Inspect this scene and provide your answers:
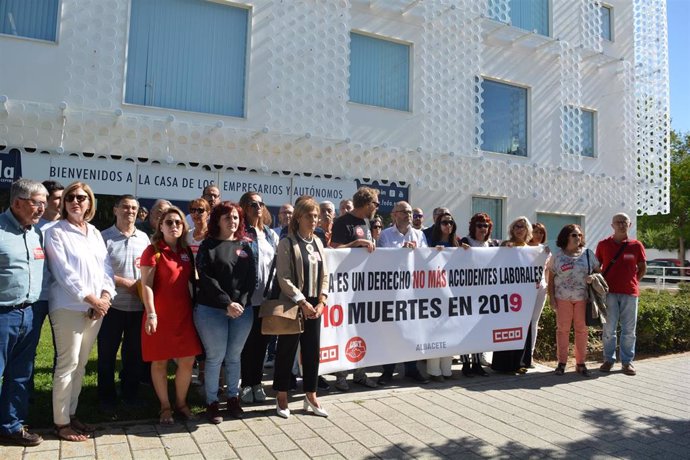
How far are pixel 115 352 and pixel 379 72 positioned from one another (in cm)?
975

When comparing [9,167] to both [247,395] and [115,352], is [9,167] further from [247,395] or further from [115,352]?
[247,395]

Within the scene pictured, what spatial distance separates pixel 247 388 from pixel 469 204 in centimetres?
997

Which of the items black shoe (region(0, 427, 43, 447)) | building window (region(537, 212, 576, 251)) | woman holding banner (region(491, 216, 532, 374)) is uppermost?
building window (region(537, 212, 576, 251))

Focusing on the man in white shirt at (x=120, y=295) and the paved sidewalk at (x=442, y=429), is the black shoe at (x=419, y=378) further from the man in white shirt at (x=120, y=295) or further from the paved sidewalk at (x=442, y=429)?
the man in white shirt at (x=120, y=295)

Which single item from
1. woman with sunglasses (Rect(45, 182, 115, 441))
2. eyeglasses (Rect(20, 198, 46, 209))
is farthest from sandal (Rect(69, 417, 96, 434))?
eyeglasses (Rect(20, 198, 46, 209))

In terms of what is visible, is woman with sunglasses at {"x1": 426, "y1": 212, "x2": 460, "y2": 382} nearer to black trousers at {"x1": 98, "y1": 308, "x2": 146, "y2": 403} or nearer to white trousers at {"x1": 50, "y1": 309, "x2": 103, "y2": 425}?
black trousers at {"x1": 98, "y1": 308, "x2": 146, "y2": 403}

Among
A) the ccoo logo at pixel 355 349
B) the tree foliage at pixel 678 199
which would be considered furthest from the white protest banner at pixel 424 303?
the tree foliage at pixel 678 199

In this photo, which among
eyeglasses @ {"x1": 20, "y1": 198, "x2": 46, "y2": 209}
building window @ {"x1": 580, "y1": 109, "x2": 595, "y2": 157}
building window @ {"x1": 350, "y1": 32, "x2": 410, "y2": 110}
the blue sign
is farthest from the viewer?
building window @ {"x1": 580, "y1": 109, "x2": 595, "y2": 157}

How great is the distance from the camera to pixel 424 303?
6.14 meters

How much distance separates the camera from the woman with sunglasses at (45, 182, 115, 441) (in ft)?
13.1

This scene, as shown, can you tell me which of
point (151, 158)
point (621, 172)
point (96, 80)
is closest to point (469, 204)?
point (621, 172)

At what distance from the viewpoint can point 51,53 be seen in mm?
9375

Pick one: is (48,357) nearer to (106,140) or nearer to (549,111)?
(106,140)

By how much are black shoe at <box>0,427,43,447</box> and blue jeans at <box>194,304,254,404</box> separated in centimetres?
134
